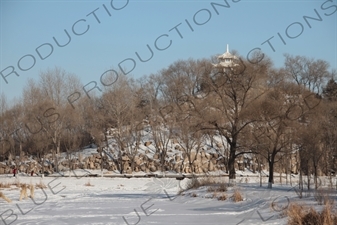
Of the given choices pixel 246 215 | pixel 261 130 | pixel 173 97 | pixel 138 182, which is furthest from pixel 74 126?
pixel 246 215

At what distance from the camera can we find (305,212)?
10.6 metres

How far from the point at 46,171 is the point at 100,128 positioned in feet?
26.8

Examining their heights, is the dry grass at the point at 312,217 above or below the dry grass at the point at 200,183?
below

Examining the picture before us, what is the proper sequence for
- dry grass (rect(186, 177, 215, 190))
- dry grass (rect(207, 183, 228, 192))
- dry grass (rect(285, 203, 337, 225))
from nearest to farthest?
dry grass (rect(285, 203, 337, 225)) → dry grass (rect(207, 183, 228, 192)) → dry grass (rect(186, 177, 215, 190))

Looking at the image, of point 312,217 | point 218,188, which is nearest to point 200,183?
point 218,188

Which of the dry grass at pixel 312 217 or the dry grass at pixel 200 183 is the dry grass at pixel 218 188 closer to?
the dry grass at pixel 200 183

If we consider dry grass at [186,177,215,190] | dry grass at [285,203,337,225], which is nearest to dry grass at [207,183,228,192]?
dry grass at [186,177,215,190]

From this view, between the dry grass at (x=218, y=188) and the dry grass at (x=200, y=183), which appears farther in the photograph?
the dry grass at (x=200, y=183)

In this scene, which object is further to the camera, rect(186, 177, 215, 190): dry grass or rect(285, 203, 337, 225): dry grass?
rect(186, 177, 215, 190): dry grass

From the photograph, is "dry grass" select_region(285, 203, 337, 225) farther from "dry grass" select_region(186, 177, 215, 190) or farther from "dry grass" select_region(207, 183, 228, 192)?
"dry grass" select_region(186, 177, 215, 190)

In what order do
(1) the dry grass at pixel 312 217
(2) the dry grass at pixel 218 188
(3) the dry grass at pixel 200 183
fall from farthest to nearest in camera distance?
1. (3) the dry grass at pixel 200 183
2. (2) the dry grass at pixel 218 188
3. (1) the dry grass at pixel 312 217

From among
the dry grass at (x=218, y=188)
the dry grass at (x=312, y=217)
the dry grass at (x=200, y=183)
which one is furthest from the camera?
the dry grass at (x=200, y=183)

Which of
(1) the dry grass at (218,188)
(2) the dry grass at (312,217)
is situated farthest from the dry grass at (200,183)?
(2) the dry grass at (312,217)

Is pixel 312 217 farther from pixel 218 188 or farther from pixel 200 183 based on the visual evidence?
pixel 200 183
